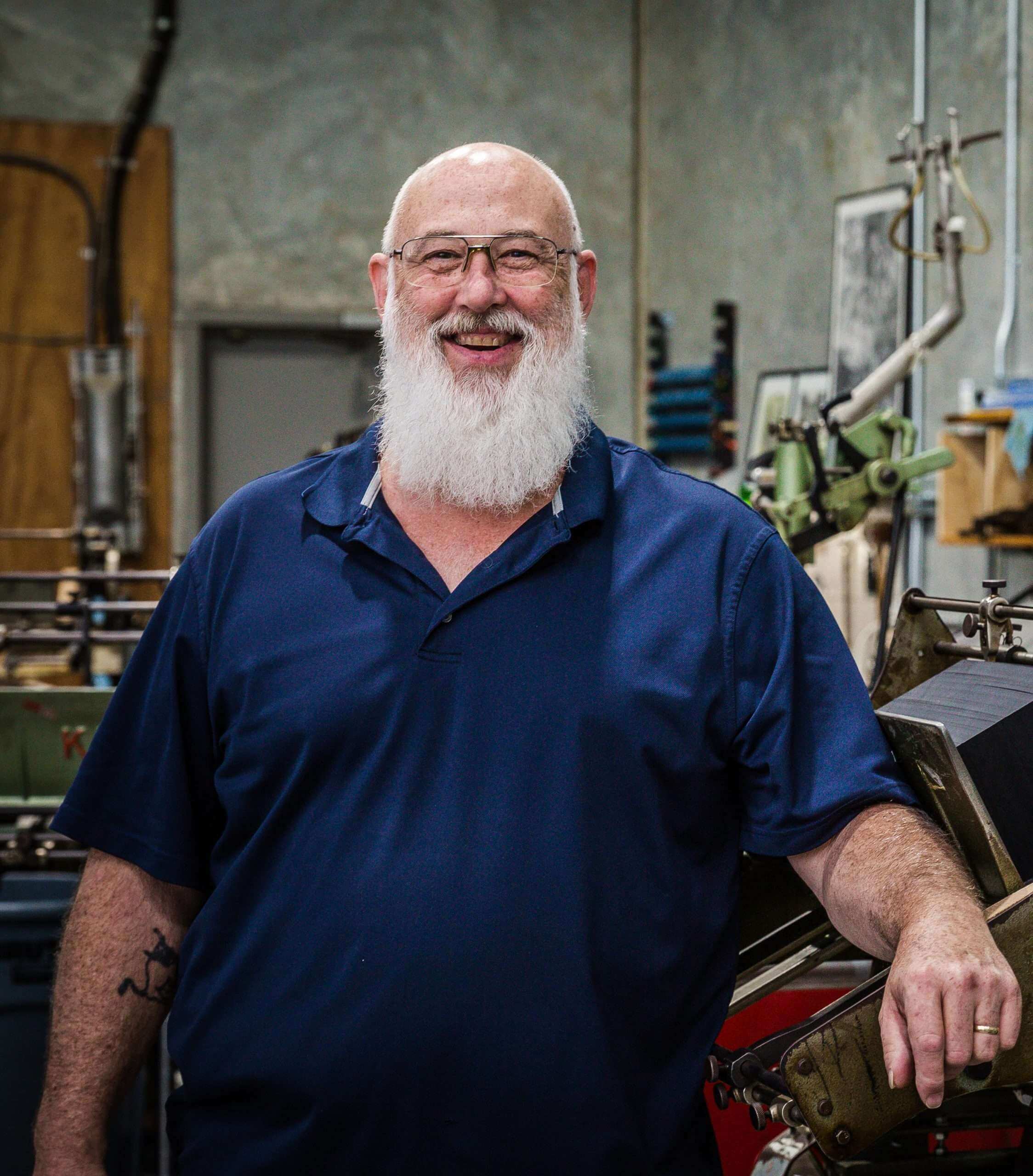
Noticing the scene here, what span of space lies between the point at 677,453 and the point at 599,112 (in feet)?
6.50

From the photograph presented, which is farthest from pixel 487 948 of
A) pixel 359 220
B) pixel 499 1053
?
pixel 359 220

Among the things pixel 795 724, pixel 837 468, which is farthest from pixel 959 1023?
pixel 837 468

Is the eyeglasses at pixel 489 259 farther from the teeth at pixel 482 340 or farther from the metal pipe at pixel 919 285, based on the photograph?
the metal pipe at pixel 919 285

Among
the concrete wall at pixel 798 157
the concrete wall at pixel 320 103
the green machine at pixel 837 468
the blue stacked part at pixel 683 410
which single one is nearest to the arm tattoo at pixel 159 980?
the green machine at pixel 837 468

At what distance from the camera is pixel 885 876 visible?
1239 mm

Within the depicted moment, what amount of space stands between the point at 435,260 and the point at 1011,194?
3412mm

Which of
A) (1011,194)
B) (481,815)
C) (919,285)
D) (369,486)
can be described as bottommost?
(481,815)

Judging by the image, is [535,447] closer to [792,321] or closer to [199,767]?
[199,767]

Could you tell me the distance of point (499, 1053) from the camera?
1268 millimetres

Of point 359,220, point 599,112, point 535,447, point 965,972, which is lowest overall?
point 965,972

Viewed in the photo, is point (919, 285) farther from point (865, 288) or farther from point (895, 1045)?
point (895, 1045)

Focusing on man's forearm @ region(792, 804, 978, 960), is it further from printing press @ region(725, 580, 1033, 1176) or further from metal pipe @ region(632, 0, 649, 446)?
metal pipe @ region(632, 0, 649, 446)

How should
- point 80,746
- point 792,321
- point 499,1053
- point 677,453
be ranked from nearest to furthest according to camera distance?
point 499,1053, point 80,746, point 792,321, point 677,453

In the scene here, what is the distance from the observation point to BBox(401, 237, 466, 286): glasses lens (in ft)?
4.93
